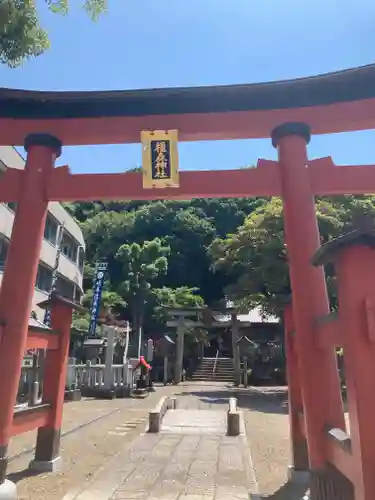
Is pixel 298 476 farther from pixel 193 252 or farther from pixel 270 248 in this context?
pixel 193 252

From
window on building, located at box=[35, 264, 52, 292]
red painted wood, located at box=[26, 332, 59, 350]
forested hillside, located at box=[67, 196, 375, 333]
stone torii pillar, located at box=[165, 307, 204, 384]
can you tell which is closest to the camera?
red painted wood, located at box=[26, 332, 59, 350]

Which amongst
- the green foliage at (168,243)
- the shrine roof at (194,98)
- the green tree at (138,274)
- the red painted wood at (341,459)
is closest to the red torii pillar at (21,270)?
the shrine roof at (194,98)

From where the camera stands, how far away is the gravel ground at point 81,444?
601 cm

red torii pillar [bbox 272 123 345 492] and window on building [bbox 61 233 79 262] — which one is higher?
window on building [bbox 61 233 79 262]

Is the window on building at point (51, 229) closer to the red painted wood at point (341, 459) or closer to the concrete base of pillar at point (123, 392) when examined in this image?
the concrete base of pillar at point (123, 392)

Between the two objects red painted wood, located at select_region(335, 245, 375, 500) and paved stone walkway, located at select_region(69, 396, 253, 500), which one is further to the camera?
paved stone walkway, located at select_region(69, 396, 253, 500)

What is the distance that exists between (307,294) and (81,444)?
21.3 ft

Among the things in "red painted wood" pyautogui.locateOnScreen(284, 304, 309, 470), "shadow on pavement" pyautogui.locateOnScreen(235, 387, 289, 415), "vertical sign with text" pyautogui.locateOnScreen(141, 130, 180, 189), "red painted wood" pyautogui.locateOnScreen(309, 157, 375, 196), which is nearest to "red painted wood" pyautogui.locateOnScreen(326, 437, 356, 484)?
"red painted wood" pyautogui.locateOnScreen(284, 304, 309, 470)

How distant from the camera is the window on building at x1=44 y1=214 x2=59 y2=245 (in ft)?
74.8

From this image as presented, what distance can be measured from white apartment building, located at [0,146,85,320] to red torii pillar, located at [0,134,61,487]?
11050 mm

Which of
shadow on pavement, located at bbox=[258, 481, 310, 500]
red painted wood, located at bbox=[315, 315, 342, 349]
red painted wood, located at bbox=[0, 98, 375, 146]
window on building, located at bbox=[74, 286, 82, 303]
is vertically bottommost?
shadow on pavement, located at bbox=[258, 481, 310, 500]

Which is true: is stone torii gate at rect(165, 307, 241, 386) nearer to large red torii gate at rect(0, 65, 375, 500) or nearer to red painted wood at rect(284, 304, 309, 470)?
→ red painted wood at rect(284, 304, 309, 470)

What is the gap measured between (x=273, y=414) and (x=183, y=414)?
3423mm

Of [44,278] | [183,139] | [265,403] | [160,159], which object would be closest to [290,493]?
[160,159]
